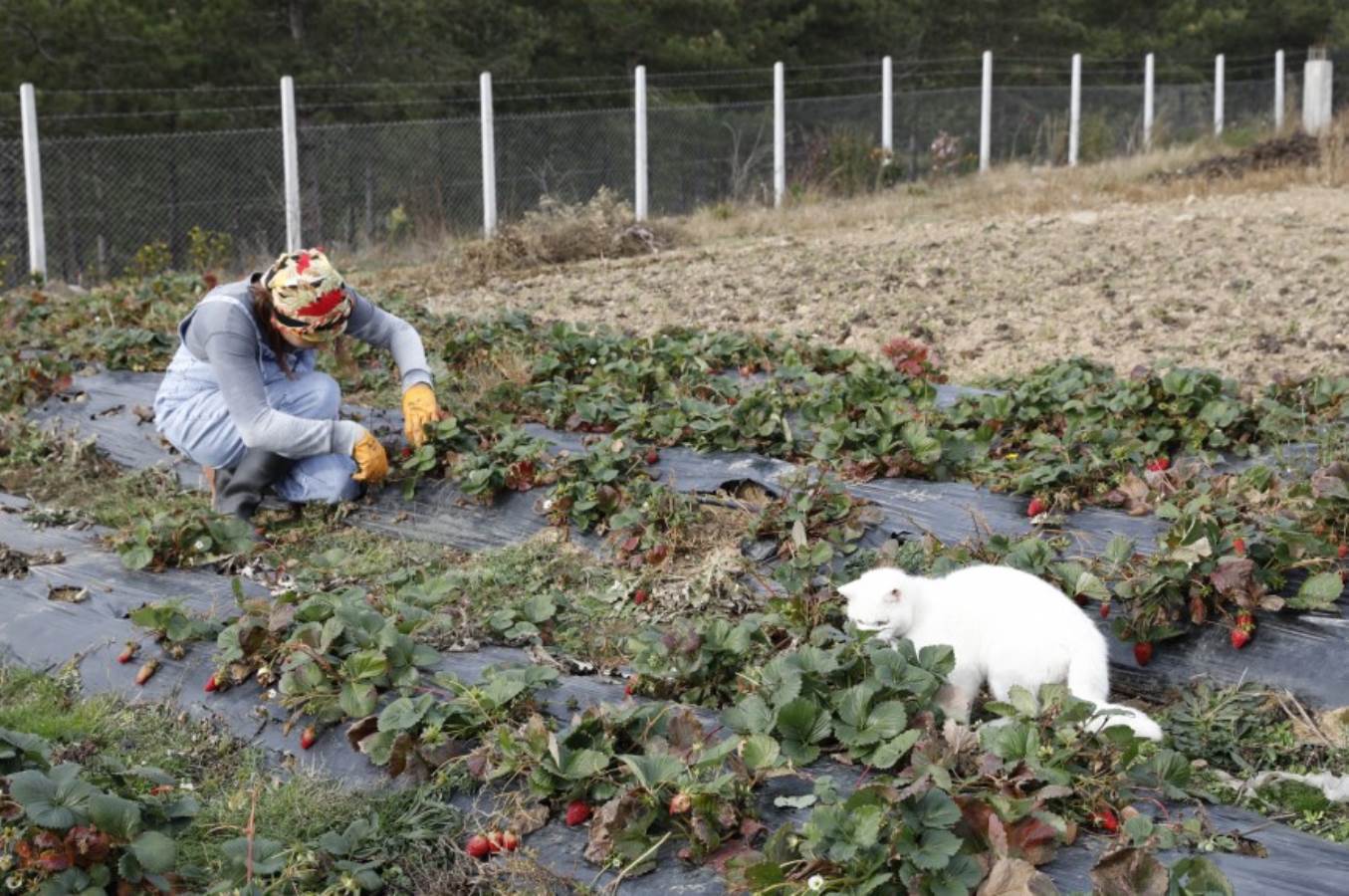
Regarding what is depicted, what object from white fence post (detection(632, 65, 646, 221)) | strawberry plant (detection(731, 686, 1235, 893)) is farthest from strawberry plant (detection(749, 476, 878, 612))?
white fence post (detection(632, 65, 646, 221))

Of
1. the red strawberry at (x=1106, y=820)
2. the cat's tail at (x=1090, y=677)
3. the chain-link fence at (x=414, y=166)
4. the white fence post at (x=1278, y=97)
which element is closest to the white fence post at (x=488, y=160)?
the chain-link fence at (x=414, y=166)

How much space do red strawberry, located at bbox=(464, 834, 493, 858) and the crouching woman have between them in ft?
9.41

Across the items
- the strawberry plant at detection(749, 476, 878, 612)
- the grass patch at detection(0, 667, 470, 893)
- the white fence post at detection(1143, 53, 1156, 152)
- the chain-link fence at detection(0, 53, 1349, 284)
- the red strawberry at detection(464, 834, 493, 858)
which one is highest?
the white fence post at detection(1143, 53, 1156, 152)

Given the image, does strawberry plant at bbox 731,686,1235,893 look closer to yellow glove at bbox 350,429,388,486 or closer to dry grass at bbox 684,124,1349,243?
yellow glove at bbox 350,429,388,486

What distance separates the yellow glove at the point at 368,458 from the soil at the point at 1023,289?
3124mm

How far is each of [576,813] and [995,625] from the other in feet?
3.97

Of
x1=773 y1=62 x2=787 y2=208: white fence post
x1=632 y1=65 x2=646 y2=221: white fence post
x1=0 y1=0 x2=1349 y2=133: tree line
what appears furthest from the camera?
x1=0 y1=0 x2=1349 y2=133: tree line

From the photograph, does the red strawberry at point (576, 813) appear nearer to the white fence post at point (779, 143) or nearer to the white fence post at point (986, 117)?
the white fence post at point (779, 143)

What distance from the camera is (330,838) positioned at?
309 centimetres

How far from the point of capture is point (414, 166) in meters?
16.3

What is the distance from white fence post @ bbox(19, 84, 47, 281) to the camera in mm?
12898

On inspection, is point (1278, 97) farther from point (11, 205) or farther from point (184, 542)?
point (184, 542)

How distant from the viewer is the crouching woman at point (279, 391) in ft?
18.1

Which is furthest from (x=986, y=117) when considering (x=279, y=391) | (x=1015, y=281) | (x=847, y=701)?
(x=847, y=701)
